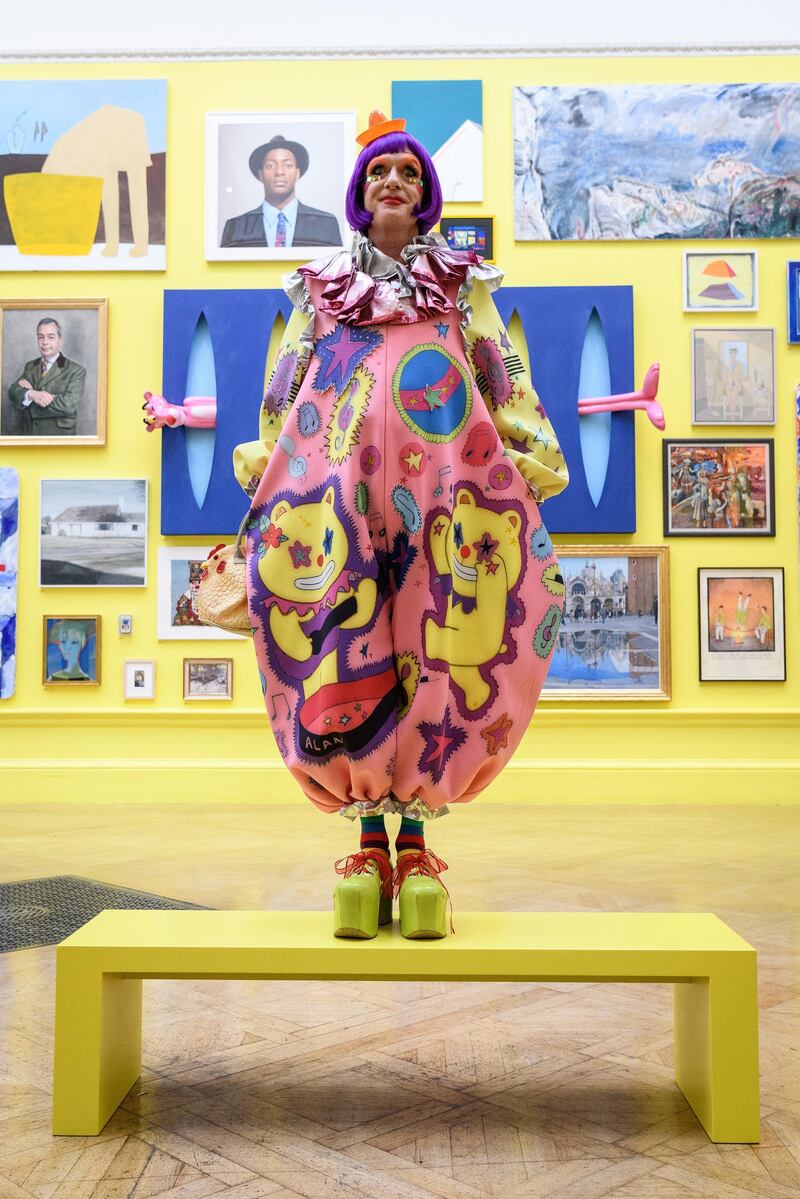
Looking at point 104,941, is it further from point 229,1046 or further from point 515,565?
point 515,565

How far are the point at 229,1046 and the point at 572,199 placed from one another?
560cm

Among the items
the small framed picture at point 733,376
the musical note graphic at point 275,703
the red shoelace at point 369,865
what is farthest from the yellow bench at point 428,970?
the small framed picture at point 733,376

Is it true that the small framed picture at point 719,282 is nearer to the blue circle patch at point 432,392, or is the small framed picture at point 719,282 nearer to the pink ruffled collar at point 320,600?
the blue circle patch at point 432,392

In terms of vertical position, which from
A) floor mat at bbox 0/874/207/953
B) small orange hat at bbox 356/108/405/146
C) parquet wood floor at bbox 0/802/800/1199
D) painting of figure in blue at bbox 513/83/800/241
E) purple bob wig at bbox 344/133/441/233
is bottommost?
floor mat at bbox 0/874/207/953

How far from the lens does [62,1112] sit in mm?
1869

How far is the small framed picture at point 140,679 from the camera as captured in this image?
21.3 ft

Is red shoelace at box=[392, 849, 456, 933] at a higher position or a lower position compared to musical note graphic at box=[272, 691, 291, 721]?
lower

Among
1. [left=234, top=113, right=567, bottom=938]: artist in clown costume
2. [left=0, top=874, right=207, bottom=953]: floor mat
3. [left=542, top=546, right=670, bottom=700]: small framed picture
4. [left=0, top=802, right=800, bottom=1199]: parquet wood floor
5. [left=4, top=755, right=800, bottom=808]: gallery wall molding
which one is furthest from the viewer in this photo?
[left=542, top=546, right=670, bottom=700]: small framed picture

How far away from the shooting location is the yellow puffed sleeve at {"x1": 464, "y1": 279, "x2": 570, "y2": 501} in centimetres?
231

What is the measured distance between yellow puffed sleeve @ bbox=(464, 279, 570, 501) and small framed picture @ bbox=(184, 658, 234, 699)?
4.39 meters

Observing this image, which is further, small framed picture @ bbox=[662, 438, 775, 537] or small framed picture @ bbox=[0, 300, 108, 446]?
small framed picture @ bbox=[0, 300, 108, 446]

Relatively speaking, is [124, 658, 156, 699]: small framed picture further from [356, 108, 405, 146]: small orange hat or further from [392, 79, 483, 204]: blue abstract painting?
[356, 108, 405, 146]: small orange hat

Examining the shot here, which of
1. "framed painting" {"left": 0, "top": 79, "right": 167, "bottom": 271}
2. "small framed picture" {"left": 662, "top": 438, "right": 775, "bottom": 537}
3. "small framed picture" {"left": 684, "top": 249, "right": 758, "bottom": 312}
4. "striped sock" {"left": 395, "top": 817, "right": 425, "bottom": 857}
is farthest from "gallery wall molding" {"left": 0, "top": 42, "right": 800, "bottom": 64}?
"striped sock" {"left": 395, "top": 817, "right": 425, "bottom": 857}

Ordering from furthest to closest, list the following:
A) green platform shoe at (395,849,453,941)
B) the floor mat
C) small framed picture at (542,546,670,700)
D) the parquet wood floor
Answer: small framed picture at (542,546,670,700) < the floor mat < green platform shoe at (395,849,453,941) < the parquet wood floor
